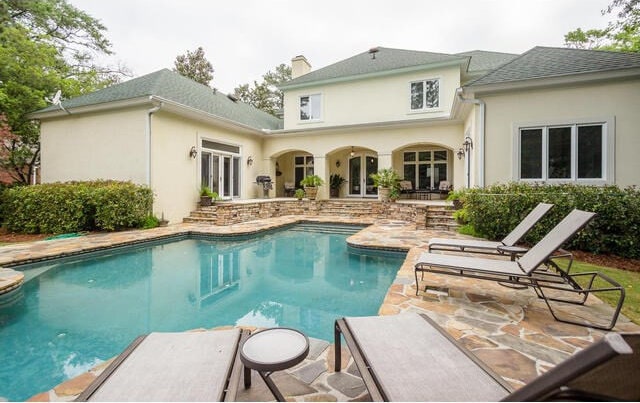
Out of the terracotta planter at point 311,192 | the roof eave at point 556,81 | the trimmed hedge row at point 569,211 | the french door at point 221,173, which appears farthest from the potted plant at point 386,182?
the french door at point 221,173

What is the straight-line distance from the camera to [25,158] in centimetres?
1377

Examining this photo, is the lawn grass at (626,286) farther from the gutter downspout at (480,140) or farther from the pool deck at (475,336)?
the gutter downspout at (480,140)

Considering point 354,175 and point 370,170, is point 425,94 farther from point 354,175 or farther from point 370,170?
point 354,175

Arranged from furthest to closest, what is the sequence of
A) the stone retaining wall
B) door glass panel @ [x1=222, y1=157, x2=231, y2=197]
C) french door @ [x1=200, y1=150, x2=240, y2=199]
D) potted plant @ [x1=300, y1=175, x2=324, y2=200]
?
potted plant @ [x1=300, y1=175, x2=324, y2=200], door glass panel @ [x1=222, y1=157, x2=231, y2=197], french door @ [x1=200, y1=150, x2=240, y2=199], the stone retaining wall

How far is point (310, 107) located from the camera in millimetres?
17109

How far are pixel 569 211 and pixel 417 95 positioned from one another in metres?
9.83

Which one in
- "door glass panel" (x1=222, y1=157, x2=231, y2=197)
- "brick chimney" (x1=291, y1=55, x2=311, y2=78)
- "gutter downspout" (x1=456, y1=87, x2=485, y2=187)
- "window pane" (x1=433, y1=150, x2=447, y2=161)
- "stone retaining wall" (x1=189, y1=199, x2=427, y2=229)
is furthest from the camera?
"brick chimney" (x1=291, y1=55, x2=311, y2=78)

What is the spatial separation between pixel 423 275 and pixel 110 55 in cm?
2290

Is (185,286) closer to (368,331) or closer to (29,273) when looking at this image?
(29,273)

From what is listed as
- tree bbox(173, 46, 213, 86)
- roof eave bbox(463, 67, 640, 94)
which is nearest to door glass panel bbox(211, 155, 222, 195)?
roof eave bbox(463, 67, 640, 94)

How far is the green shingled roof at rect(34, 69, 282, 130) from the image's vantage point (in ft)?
36.5

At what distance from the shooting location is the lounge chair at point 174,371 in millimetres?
1629

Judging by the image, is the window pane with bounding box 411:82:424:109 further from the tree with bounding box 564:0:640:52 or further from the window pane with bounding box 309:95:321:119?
the tree with bounding box 564:0:640:52

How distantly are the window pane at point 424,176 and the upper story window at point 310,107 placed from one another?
20.6 ft
